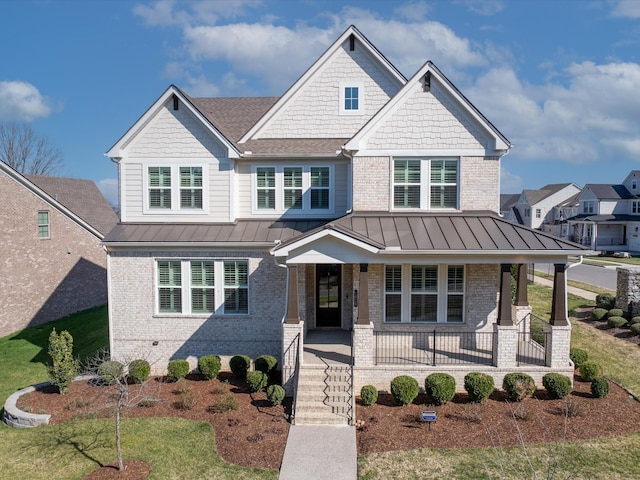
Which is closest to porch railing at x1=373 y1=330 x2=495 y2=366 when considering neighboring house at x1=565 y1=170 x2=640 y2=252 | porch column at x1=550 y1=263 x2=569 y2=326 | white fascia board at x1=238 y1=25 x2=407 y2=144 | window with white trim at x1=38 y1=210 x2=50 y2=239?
porch column at x1=550 y1=263 x2=569 y2=326

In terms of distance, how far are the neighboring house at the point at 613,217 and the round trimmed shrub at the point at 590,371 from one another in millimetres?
46640

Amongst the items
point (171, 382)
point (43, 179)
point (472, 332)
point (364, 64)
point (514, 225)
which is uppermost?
point (364, 64)

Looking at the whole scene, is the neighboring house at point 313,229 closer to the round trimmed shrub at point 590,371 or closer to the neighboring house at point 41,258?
the round trimmed shrub at point 590,371

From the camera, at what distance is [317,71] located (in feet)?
54.5

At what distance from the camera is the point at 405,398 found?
11914 millimetres

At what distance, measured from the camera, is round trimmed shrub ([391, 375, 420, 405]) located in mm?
11906

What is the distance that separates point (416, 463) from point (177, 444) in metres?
5.35

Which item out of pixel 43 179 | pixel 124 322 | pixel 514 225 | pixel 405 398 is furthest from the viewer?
pixel 43 179

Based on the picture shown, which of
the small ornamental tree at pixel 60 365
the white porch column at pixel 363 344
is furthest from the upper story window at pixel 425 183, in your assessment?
the small ornamental tree at pixel 60 365

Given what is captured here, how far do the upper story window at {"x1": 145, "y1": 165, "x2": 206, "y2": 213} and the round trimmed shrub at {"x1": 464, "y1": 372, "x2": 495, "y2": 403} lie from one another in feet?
32.8

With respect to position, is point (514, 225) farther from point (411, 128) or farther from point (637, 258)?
point (637, 258)

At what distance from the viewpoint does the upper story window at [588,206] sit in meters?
57.1

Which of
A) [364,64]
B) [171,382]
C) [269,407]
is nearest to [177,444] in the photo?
[269,407]

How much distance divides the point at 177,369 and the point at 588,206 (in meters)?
59.4
